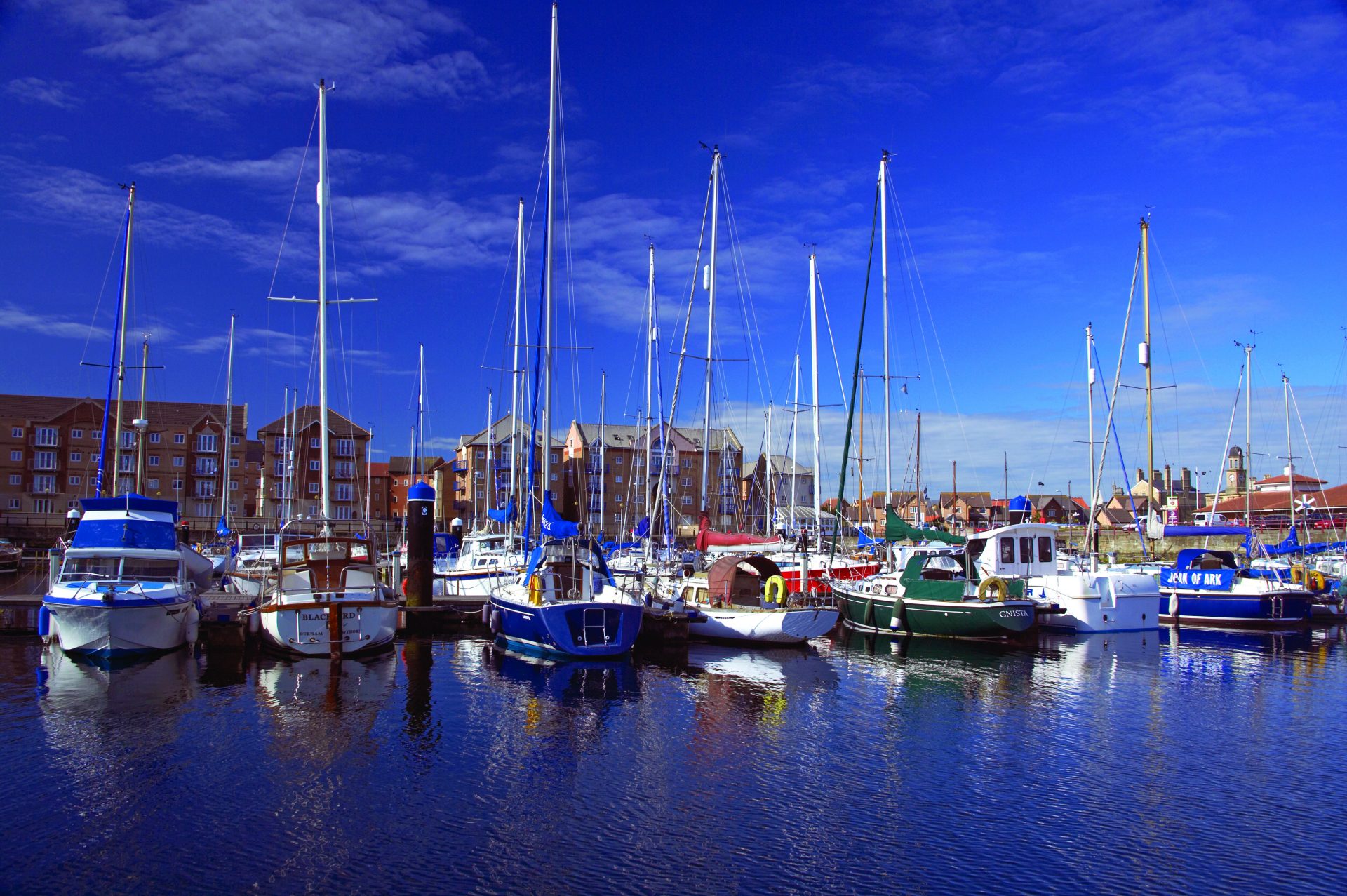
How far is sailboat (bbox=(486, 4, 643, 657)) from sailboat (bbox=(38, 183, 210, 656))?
9862 millimetres

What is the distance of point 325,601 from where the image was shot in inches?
1133

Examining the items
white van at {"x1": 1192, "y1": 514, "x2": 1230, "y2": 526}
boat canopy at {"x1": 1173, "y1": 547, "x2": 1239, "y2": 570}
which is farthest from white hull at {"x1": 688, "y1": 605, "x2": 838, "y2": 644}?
white van at {"x1": 1192, "y1": 514, "x2": 1230, "y2": 526}

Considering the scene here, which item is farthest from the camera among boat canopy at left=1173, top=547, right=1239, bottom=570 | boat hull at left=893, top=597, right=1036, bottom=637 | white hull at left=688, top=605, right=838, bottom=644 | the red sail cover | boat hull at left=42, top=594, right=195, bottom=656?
boat canopy at left=1173, top=547, right=1239, bottom=570

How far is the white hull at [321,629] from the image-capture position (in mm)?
28250

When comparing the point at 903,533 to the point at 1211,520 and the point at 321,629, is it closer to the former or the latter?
the point at 321,629

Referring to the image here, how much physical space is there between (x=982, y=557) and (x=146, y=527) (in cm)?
3098

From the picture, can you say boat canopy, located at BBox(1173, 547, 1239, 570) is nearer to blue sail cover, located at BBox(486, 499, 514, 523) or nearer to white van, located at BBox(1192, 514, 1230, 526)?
white van, located at BBox(1192, 514, 1230, 526)

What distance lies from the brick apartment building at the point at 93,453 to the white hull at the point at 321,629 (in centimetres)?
6861

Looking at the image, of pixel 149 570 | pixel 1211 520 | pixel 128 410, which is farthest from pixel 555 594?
pixel 128 410

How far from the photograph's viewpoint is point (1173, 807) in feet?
49.7

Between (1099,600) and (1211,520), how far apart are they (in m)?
35.0

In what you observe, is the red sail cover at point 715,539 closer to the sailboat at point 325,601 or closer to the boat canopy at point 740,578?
the boat canopy at point 740,578

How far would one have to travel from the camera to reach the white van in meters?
67.0

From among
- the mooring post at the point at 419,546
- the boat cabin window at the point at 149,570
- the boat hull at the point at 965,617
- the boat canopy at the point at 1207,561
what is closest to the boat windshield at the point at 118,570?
the boat cabin window at the point at 149,570
